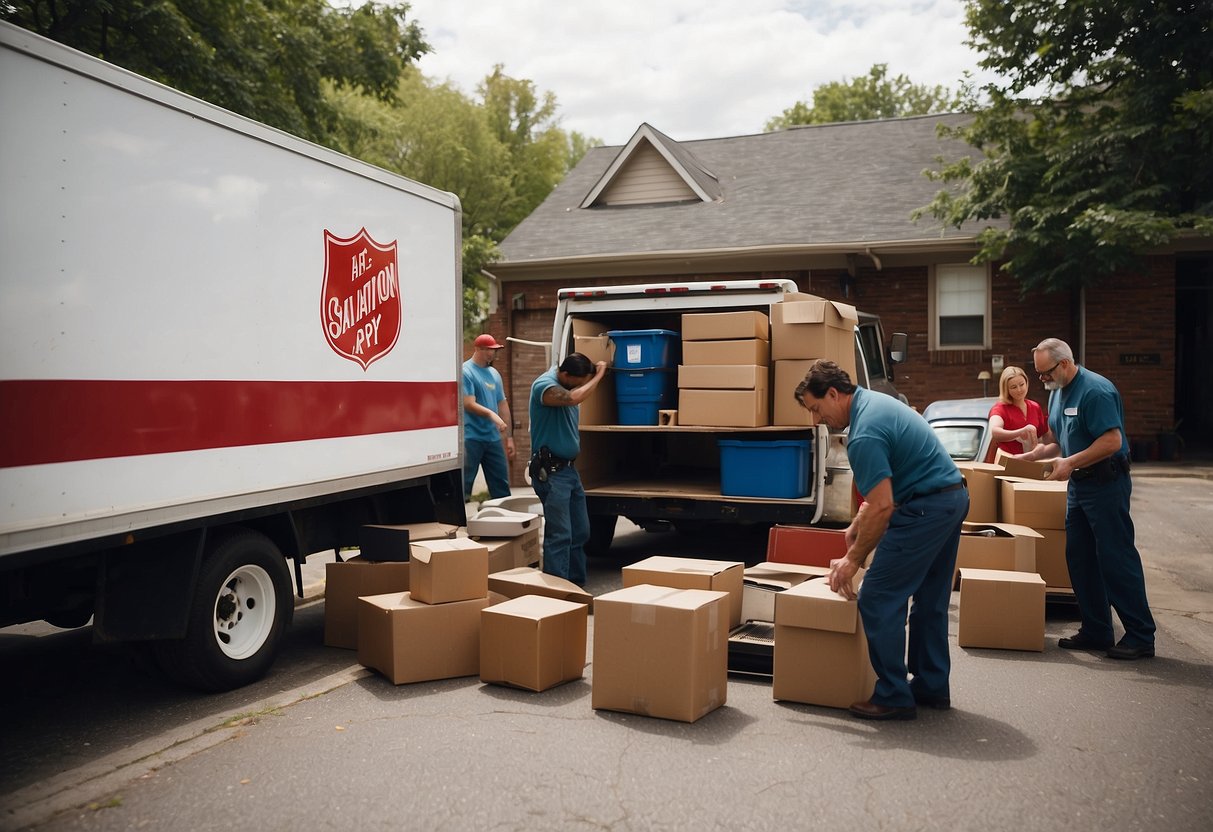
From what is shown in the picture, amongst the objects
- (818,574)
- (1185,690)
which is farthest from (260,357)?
(1185,690)

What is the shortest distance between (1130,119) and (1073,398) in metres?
11.1

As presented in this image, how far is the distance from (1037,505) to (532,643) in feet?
13.3

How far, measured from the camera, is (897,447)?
15.8ft

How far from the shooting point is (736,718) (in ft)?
15.9

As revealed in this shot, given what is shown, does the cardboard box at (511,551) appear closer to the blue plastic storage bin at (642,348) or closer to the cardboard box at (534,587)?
the cardboard box at (534,587)

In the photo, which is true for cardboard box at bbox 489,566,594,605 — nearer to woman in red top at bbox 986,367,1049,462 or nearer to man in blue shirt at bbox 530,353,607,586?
man in blue shirt at bbox 530,353,607,586

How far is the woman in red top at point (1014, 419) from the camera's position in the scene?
8.63 meters

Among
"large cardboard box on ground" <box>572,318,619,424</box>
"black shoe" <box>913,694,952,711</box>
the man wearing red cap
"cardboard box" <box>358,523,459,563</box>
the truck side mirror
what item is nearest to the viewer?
"black shoe" <box>913,694,952,711</box>

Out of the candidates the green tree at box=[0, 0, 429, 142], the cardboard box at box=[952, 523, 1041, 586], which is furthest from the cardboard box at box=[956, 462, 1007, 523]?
the green tree at box=[0, 0, 429, 142]

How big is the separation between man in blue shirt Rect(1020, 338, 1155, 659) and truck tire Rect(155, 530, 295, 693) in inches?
173

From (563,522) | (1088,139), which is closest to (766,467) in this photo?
(563,522)

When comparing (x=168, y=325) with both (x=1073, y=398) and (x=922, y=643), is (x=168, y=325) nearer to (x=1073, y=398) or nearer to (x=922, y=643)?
(x=922, y=643)

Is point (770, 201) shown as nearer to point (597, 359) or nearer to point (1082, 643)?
point (597, 359)

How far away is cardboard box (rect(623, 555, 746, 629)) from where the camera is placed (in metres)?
5.63
